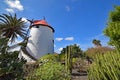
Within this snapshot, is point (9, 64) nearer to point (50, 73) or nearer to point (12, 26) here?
point (50, 73)

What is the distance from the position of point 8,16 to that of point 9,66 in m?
29.1

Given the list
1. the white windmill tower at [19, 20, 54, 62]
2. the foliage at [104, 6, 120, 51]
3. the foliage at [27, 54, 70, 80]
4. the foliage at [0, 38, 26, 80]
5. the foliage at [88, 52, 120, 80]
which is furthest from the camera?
the white windmill tower at [19, 20, 54, 62]

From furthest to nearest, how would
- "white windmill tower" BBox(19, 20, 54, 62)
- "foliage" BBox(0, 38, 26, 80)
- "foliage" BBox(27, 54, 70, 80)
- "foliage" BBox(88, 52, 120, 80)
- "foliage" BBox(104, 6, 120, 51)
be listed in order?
"white windmill tower" BBox(19, 20, 54, 62) < "foliage" BBox(104, 6, 120, 51) < "foliage" BBox(27, 54, 70, 80) < "foliage" BBox(0, 38, 26, 80) < "foliage" BBox(88, 52, 120, 80)

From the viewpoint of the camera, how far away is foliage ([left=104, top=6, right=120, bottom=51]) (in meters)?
16.1

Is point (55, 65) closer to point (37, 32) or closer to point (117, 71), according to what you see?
point (117, 71)

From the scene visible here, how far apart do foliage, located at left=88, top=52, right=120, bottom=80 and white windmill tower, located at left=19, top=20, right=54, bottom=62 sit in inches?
1094

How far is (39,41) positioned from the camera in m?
35.7

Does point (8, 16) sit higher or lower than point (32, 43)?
higher

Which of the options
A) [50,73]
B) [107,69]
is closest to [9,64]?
[50,73]

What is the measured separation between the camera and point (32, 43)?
35.8m

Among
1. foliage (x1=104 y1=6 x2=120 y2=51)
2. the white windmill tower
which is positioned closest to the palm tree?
the white windmill tower

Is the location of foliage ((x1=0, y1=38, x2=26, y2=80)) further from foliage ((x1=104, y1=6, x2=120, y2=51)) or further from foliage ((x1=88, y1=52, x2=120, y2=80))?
foliage ((x1=104, y1=6, x2=120, y2=51))

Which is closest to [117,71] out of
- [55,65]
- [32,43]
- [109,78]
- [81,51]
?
[109,78]

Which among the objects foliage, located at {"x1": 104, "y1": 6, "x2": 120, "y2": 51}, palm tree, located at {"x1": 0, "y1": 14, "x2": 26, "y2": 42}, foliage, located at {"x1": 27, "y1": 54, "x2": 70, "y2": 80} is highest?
palm tree, located at {"x1": 0, "y1": 14, "x2": 26, "y2": 42}
